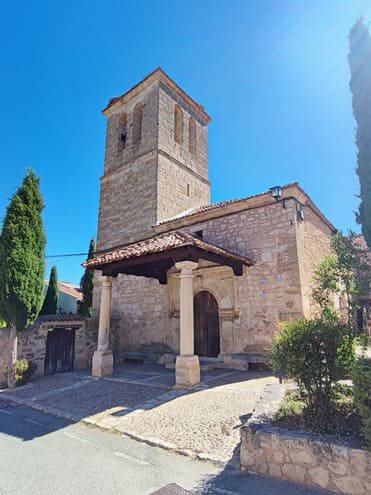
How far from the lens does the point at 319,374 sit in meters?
3.06

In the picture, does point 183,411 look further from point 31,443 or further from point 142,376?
point 142,376

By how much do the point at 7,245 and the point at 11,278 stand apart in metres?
0.88

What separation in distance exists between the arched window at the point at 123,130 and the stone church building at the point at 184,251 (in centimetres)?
8

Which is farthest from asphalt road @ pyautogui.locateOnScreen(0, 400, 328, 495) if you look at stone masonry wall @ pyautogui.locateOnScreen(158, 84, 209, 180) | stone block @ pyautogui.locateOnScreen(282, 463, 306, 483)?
stone masonry wall @ pyautogui.locateOnScreen(158, 84, 209, 180)

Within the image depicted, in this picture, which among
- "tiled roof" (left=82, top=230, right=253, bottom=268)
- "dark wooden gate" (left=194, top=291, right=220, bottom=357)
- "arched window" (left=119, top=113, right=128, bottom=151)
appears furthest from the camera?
"arched window" (left=119, top=113, right=128, bottom=151)

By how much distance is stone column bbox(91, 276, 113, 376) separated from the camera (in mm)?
7566

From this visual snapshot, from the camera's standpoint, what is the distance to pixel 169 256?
21.7 feet

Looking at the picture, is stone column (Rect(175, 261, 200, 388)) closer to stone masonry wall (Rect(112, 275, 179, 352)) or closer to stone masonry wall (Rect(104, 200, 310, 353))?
stone masonry wall (Rect(104, 200, 310, 353))

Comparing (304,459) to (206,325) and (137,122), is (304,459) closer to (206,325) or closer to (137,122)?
(206,325)

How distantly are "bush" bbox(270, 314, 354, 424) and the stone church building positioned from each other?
315 cm

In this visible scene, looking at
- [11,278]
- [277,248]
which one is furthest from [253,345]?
[11,278]

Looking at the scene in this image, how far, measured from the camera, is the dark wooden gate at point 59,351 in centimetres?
824

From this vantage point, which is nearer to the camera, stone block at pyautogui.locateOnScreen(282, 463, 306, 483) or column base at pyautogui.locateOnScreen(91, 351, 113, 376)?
stone block at pyautogui.locateOnScreen(282, 463, 306, 483)

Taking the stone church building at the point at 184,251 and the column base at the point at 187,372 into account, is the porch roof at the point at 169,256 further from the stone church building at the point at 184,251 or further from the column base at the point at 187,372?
the column base at the point at 187,372
